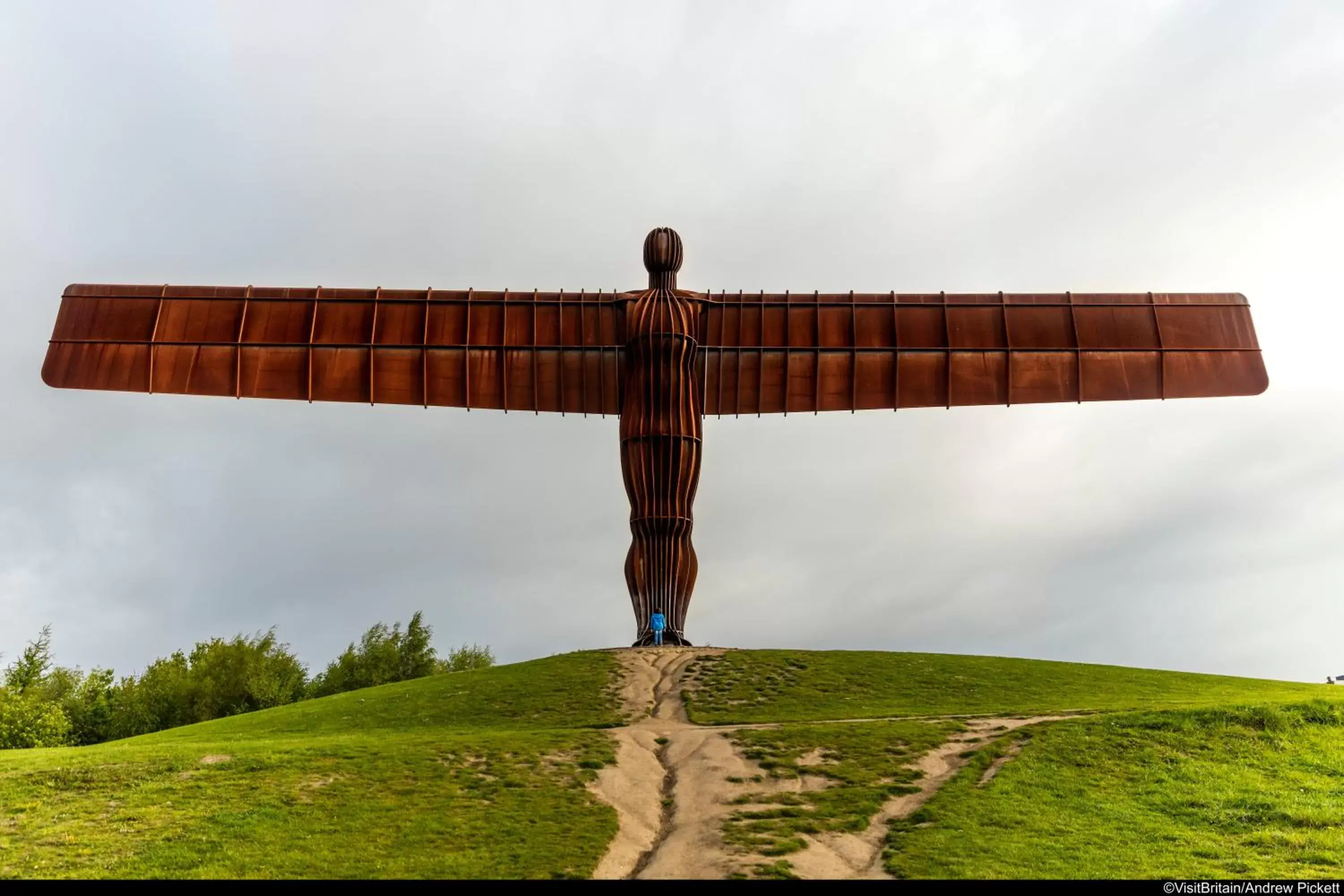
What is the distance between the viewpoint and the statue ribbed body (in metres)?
26.9

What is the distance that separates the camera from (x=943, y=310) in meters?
28.8

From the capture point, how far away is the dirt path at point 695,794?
12.7m

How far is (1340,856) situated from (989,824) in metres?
4.24

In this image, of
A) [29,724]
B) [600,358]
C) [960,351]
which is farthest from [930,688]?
[29,724]

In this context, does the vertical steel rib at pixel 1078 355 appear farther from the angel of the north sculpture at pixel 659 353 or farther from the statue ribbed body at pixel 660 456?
the statue ribbed body at pixel 660 456

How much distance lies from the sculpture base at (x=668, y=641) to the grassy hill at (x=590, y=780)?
2.56m

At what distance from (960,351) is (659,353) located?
28.5ft

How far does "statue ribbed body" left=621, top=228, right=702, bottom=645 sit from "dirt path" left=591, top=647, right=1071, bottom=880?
4.41 metres

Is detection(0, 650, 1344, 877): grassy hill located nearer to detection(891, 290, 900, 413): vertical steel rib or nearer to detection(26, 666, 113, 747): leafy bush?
detection(891, 290, 900, 413): vertical steel rib

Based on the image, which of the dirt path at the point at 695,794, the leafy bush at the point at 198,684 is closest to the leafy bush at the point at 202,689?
the leafy bush at the point at 198,684

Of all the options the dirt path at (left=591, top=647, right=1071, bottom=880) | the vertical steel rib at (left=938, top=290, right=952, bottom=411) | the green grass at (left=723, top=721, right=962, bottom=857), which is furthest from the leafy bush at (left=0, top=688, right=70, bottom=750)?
the vertical steel rib at (left=938, top=290, right=952, bottom=411)
